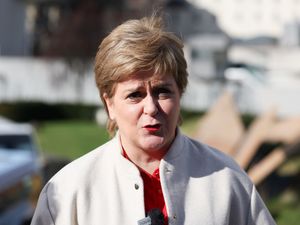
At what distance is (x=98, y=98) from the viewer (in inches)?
1047

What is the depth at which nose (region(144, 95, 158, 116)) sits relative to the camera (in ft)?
9.75

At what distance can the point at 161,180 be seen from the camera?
307 cm

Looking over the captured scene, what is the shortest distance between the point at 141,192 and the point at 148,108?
28 cm

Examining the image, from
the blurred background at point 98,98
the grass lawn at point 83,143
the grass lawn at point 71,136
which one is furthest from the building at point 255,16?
the grass lawn at point 83,143

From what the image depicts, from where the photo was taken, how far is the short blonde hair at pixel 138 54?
2984 millimetres

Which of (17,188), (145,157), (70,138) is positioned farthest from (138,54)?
(70,138)

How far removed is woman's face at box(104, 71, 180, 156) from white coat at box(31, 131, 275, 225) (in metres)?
0.11

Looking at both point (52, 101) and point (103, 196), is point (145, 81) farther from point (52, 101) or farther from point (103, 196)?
point (52, 101)

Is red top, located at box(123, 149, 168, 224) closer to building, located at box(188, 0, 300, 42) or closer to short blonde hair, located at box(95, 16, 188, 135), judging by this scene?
short blonde hair, located at box(95, 16, 188, 135)

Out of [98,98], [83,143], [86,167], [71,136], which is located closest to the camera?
[86,167]

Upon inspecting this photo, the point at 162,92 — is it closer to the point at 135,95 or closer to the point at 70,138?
the point at 135,95

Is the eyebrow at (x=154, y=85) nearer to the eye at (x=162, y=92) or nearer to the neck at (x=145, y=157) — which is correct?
the eye at (x=162, y=92)

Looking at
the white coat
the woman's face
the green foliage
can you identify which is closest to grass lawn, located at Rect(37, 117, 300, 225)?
the green foliage

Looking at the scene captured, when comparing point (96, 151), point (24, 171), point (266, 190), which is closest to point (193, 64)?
point (266, 190)
